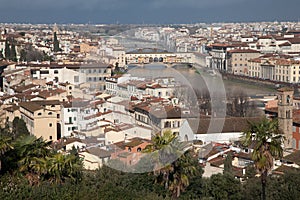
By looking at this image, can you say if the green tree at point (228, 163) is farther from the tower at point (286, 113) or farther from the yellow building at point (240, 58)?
the yellow building at point (240, 58)

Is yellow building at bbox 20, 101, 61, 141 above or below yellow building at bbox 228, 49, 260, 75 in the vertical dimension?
below

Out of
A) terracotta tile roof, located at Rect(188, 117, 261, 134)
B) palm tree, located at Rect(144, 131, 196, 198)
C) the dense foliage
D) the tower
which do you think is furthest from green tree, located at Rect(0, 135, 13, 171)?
the tower

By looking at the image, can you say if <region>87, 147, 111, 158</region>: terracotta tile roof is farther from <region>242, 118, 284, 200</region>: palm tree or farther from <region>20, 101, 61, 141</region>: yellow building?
<region>20, 101, 61, 141</region>: yellow building

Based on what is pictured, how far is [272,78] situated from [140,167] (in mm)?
16724

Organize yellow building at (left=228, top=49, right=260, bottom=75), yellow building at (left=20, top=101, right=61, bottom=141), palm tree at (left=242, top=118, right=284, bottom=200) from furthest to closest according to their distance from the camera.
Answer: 1. yellow building at (left=228, top=49, right=260, bottom=75)
2. yellow building at (left=20, top=101, right=61, bottom=141)
3. palm tree at (left=242, top=118, right=284, bottom=200)

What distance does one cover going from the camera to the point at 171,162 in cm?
435

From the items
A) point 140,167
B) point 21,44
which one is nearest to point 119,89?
point 140,167

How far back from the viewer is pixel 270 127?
13.9 ft

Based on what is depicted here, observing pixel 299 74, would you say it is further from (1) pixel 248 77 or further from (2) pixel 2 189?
(2) pixel 2 189

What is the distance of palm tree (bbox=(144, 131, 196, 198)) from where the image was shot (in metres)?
4.26

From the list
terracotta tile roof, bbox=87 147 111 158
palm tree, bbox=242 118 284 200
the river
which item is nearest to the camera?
palm tree, bbox=242 118 284 200

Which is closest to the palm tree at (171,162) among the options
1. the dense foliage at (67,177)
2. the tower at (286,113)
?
the dense foliage at (67,177)

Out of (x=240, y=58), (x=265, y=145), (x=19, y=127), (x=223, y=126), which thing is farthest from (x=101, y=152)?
(x=240, y=58)

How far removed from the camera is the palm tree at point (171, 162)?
4.26 metres
